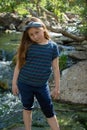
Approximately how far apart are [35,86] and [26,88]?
122 millimetres

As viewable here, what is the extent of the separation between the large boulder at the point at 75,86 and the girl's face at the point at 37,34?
336cm

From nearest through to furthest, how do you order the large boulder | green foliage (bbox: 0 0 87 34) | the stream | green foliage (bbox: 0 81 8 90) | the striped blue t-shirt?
1. the striped blue t-shirt
2. the stream
3. the large boulder
4. green foliage (bbox: 0 81 8 90)
5. green foliage (bbox: 0 0 87 34)

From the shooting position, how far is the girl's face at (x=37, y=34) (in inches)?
156

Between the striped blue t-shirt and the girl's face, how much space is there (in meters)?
0.07

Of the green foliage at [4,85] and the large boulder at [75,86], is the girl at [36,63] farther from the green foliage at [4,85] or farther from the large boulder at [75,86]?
the green foliage at [4,85]

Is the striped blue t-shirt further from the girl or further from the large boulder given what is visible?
the large boulder

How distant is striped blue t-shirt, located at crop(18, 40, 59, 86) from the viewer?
3934mm

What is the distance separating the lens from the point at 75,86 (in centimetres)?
784

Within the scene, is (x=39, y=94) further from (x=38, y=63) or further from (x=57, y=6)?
(x=57, y=6)

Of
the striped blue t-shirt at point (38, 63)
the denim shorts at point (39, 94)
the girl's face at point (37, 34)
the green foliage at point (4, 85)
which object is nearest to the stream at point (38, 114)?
the green foliage at point (4, 85)

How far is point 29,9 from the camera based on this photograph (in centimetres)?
1345

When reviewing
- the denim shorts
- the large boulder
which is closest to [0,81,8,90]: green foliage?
the large boulder

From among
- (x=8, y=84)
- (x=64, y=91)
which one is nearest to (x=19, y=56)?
(x=64, y=91)

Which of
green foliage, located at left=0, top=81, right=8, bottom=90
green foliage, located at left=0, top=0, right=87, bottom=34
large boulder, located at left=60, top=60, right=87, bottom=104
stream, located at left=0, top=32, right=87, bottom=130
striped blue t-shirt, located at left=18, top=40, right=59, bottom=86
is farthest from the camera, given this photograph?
green foliage, located at left=0, top=0, right=87, bottom=34
